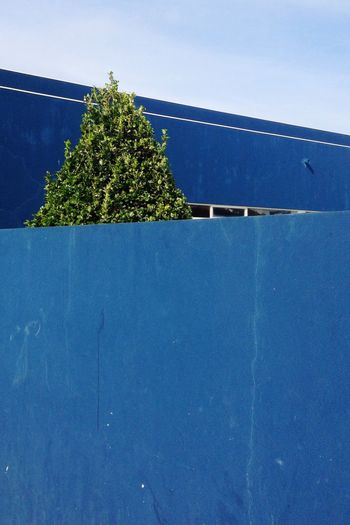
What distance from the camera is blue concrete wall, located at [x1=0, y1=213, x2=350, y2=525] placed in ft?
9.94

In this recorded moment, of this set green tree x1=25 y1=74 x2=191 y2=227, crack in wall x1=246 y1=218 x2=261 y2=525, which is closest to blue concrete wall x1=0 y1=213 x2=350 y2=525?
crack in wall x1=246 y1=218 x2=261 y2=525

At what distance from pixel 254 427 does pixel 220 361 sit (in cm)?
36

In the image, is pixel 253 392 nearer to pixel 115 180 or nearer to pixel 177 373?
pixel 177 373

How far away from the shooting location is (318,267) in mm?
3043

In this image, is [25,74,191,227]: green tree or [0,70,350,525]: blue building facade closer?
[0,70,350,525]: blue building facade

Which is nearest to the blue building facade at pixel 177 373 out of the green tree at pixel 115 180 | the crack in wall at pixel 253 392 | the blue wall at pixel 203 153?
the crack in wall at pixel 253 392

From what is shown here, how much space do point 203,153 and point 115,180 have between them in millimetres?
7230

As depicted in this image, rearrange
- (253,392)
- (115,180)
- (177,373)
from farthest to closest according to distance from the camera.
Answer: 1. (115,180)
2. (177,373)
3. (253,392)

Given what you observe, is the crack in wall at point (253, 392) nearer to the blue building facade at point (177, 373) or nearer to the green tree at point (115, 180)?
the blue building facade at point (177, 373)

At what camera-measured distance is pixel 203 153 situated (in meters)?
14.4

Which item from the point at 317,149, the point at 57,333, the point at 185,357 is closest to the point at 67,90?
the point at 317,149

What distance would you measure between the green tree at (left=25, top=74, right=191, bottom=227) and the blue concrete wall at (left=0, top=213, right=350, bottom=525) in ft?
6.67

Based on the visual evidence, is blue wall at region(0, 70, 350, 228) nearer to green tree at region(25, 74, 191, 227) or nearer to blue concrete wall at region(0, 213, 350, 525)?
green tree at region(25, 74, 191, 227)

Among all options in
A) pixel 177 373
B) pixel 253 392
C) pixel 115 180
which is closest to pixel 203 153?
pixel 115 180
